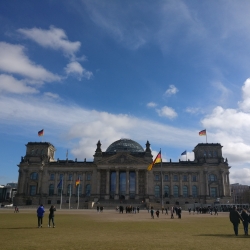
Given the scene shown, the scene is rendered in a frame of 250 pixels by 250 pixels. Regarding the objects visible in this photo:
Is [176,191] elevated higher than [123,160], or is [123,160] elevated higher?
[123,160]

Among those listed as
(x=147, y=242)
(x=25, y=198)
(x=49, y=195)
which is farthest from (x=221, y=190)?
(x=147, y=242)

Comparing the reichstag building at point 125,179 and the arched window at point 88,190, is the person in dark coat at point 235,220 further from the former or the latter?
the arched window at point 88,190

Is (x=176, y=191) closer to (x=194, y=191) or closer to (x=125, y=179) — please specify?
(x=194, y=191)

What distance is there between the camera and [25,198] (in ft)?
349

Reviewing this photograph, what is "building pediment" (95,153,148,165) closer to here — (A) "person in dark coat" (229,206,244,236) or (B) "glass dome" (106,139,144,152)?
(B) "glass dome" (106,139,144,152)

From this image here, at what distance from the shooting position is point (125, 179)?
10825 centimetres

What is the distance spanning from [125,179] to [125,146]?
18.7 metres

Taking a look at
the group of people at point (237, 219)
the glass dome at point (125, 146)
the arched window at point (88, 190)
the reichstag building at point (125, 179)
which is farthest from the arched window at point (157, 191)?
the group of people at point (237, 219)

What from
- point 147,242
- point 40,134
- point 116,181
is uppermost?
point 40,134

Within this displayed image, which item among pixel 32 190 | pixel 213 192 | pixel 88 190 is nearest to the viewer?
pixel 213 192

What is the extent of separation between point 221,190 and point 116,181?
40.1 m

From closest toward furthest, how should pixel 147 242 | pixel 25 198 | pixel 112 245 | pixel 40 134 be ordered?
pixel 112 245
pixel 147 242
pixel 40 134
pixel 25 198

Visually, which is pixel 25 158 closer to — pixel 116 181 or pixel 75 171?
pixel 75 171

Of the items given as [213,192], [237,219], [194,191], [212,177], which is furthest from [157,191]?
[237,219]
